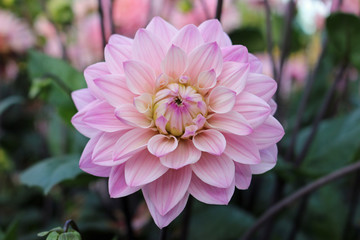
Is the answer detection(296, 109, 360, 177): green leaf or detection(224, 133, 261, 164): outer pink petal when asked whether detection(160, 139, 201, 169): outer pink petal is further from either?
detection(296, 109, 360, 177): green leaf

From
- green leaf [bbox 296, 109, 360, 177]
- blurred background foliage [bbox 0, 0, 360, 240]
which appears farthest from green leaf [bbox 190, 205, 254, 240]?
green leaf [bbox 296, 109, 360, 177]

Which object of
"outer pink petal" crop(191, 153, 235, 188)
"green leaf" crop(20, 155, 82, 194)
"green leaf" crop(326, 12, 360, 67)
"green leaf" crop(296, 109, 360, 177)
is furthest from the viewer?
"green leaf" crop(296, 109, 360, 177)

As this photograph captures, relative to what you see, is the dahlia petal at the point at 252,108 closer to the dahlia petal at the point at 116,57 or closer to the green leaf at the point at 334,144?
the dahlia petal at the point at 116,57

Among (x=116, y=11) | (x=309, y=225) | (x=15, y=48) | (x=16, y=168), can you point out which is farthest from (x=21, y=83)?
(x=309, y=225)

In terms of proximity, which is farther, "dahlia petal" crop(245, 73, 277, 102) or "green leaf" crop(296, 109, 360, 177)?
"green leaf" crop(296, 109, 360, 177)

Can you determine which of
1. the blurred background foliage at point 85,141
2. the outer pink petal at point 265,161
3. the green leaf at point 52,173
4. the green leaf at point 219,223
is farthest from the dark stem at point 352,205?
the green leaf at point 52,173

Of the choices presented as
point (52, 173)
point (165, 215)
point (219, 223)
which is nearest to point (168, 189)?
point (165, 215)
